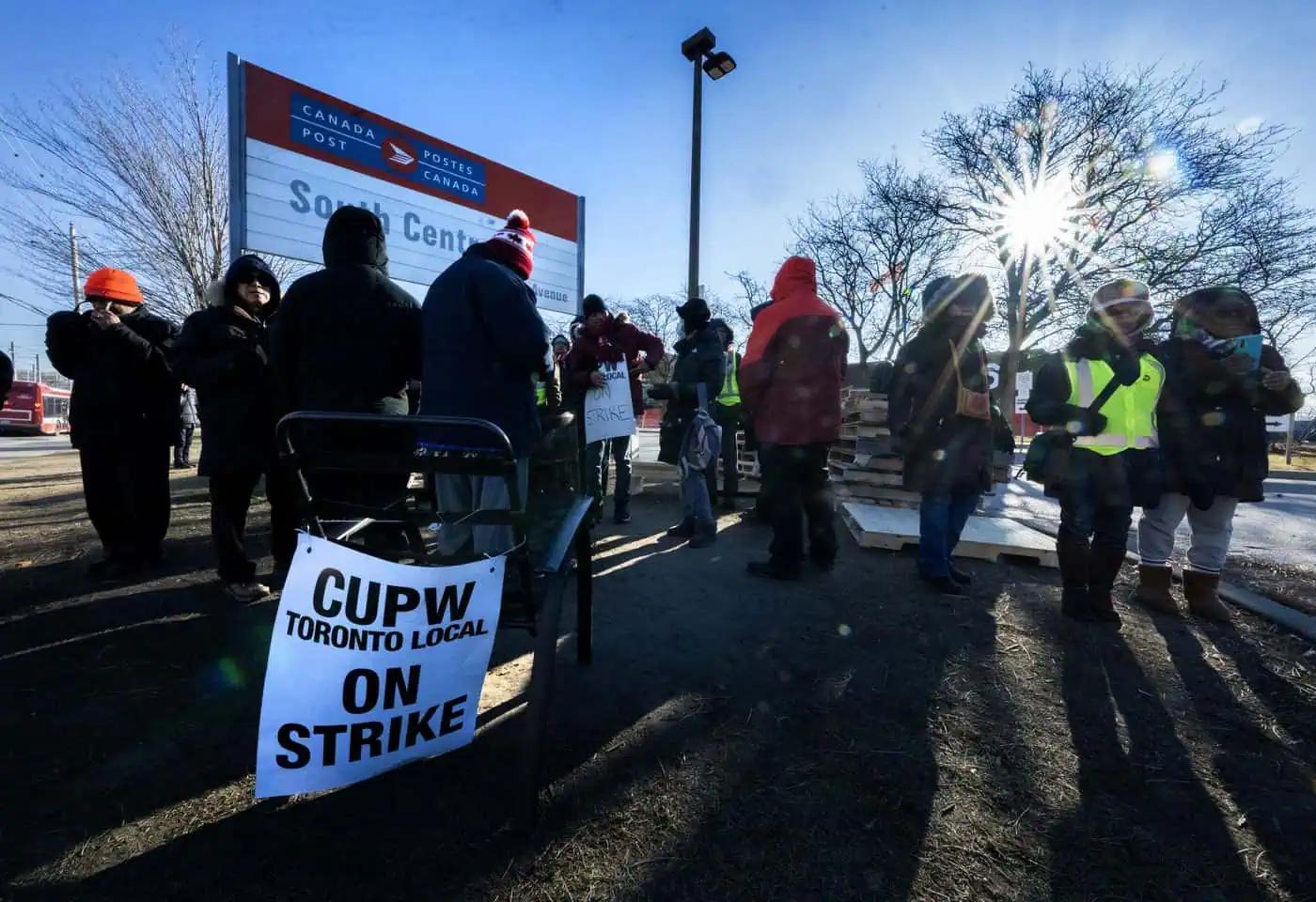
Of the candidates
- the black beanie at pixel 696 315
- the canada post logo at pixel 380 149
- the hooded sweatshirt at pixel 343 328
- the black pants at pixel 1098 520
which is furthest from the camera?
the canada post logo at pixel 380 149

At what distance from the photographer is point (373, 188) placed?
251 inches

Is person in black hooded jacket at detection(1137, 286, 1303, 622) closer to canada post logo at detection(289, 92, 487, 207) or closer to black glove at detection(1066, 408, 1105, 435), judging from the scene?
black glove at detection(1066, 408, 1105, 435)

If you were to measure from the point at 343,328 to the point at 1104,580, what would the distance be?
3.97m

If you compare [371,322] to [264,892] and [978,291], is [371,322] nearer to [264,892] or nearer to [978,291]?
[264,892]

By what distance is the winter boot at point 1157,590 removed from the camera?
3.31 meters

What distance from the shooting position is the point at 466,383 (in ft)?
7.74

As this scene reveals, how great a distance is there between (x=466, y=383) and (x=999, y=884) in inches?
88.3

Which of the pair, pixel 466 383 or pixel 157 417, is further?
pixel 157 417

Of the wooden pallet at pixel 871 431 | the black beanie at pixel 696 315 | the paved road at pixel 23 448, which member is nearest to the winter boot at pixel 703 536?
the black beanie at pixel 696 315

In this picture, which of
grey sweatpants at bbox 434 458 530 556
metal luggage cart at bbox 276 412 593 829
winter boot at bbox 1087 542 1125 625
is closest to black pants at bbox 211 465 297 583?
metal luggage cart at bbox 276 412 593 829

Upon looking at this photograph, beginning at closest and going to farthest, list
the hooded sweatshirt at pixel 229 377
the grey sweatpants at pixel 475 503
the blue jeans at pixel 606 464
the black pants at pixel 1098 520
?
the grey sweatpants at pixel 475 503 < the hooded sweatshirt at pixel 229 377 < the black pants at pixel 1098 520 < the blue jeans at pixel 606 464

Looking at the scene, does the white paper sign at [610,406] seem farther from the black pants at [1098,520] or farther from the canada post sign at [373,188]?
the black pants at [1098,520]

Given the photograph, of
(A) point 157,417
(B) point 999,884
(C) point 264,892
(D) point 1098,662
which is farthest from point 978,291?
(A) point 157,417

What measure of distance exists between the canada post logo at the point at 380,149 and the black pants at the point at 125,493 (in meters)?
3.62
